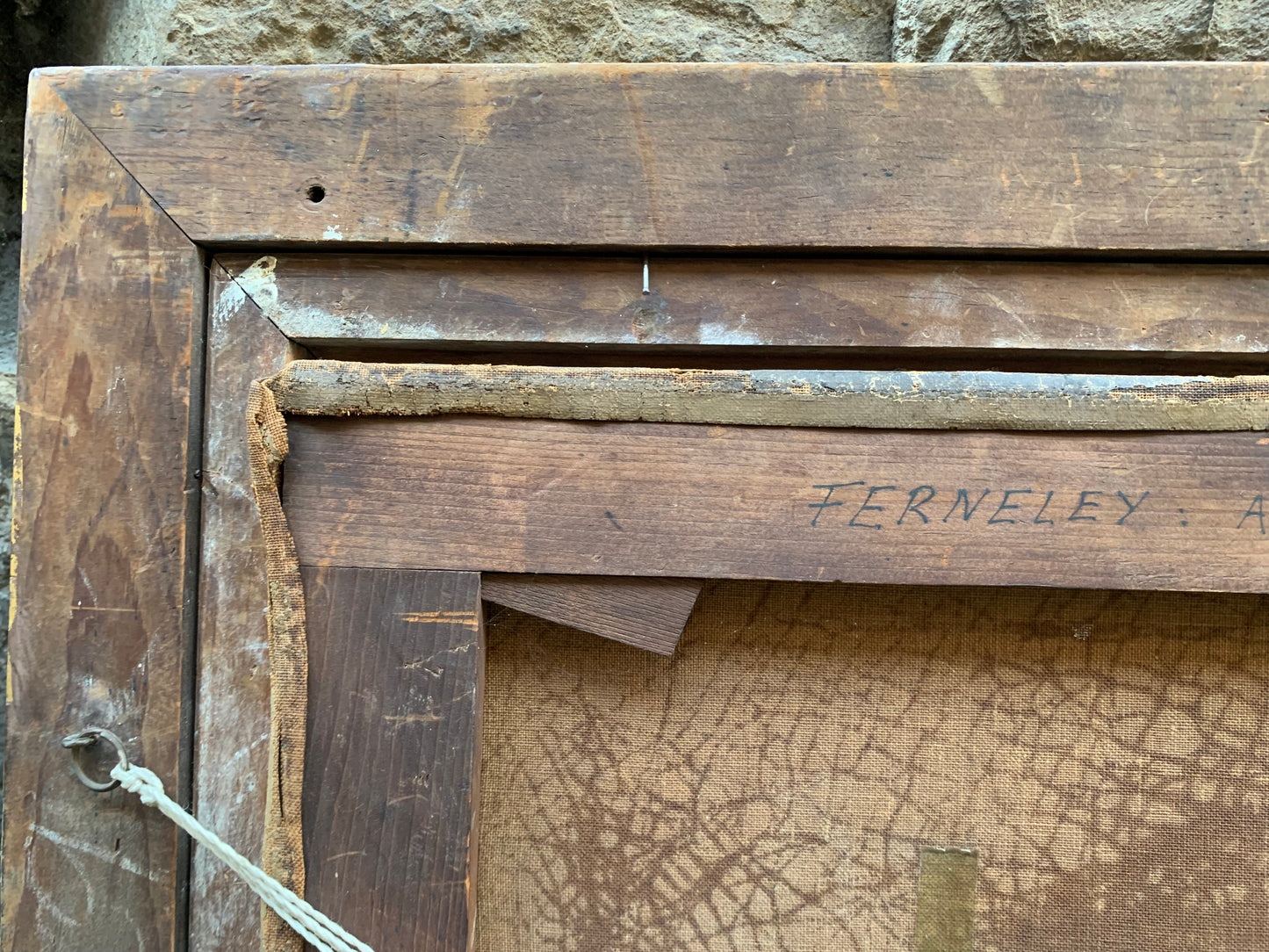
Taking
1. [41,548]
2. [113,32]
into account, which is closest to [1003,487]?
[41,548]

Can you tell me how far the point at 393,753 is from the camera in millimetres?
505

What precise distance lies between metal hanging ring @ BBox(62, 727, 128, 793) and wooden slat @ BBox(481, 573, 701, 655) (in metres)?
0.27

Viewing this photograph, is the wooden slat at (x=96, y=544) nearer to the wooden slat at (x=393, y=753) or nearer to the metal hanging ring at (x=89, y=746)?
the metal hanging ring at (x=89, y=746)

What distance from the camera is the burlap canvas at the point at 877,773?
1.79 ft

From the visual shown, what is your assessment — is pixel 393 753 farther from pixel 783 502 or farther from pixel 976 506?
pixel 976 506

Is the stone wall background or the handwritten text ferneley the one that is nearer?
the handwritten text ferneley

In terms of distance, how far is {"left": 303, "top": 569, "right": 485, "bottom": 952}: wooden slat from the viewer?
1.64 feet

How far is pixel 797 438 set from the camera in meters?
0.49

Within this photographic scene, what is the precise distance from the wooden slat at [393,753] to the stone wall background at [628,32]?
38 centimetres

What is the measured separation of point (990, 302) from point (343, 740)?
0.52 metres

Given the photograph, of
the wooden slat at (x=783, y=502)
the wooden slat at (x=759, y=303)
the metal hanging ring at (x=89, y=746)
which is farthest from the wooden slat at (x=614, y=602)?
the metal hanging ring at (x=89, y=746)

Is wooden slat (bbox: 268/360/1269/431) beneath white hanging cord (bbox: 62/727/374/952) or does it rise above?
above

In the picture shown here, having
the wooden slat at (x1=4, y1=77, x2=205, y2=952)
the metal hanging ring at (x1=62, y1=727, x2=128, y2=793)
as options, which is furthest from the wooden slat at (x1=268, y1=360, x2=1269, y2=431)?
the metal hanging ring at (x1=62, y1=727, x2=128, y2=793)

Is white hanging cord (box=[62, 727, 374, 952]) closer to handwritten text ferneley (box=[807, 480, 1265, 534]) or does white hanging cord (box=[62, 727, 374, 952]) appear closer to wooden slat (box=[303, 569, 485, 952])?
wooden slat (box=[303, 569, 485, 952])
